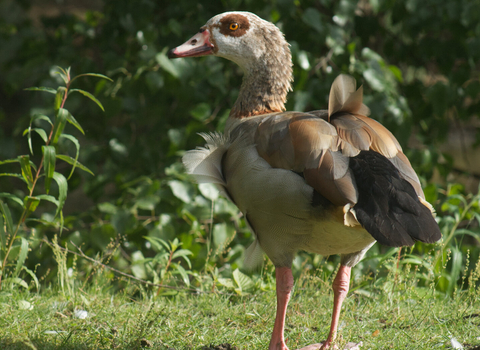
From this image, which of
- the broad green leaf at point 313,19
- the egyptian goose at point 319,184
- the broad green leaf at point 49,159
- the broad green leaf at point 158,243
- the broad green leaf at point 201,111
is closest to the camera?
the egyptian goose at point 319,184

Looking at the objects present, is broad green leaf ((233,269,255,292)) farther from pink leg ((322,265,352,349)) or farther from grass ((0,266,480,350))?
pink leg ((322,265,352,349))

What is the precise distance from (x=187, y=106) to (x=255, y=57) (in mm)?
1331

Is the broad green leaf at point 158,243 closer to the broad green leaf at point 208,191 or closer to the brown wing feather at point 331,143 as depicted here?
the broad green leaf at point 208,191

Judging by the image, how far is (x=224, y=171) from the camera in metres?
2.75

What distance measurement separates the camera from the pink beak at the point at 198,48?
3.42 meters

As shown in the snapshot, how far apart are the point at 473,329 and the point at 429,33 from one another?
2.77 meters

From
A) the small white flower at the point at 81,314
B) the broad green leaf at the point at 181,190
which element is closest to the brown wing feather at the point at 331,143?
the broad green leaf at the point at 181,190

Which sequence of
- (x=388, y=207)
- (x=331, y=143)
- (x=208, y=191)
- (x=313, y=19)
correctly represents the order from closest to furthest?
(x=388, y=207) → (x=331, y=143) → (x=208, y=191) → (x=313, y=19)

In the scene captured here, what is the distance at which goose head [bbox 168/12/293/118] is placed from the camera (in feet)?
10.6

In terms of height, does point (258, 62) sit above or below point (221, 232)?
above

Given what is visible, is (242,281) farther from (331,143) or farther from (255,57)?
(255,57)

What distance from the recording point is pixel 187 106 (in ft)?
14.7

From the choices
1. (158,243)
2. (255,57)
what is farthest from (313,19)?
(158,243)

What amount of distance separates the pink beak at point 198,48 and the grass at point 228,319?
5.26ft
